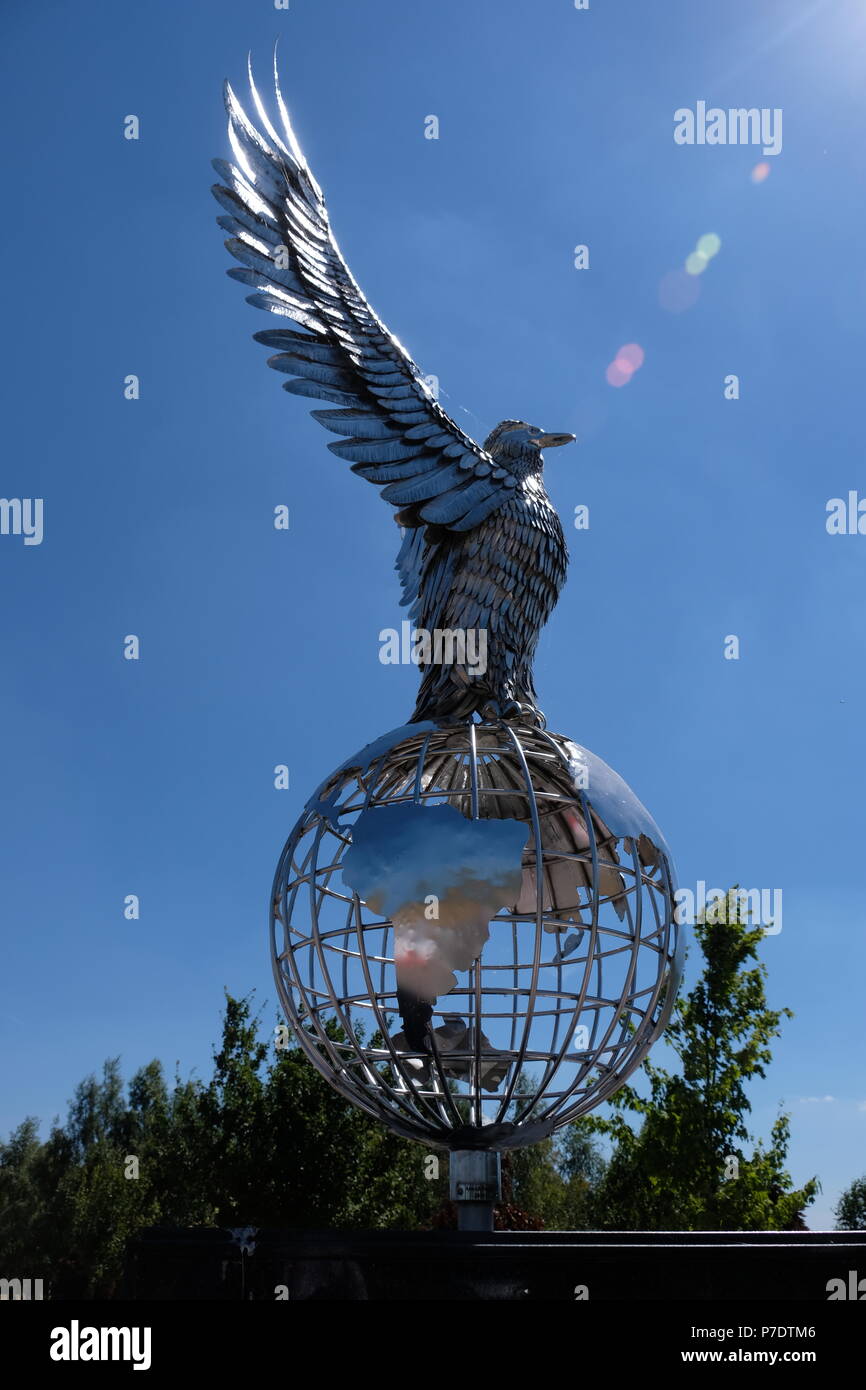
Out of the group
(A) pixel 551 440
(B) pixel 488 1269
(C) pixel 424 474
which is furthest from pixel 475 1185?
(A) pixel 551 440

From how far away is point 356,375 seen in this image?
926 centimetres

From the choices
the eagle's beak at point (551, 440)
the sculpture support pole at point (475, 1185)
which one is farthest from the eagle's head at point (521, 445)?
the sculpture support pole at point (475, 1185)

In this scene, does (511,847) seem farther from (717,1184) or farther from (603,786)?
(717,1184)

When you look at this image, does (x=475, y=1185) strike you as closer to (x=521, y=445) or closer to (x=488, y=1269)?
(x=488, y=1269)

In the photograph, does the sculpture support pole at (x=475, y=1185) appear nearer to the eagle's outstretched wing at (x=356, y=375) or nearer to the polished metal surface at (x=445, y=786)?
the polished metal surface at (x=445, y=786)

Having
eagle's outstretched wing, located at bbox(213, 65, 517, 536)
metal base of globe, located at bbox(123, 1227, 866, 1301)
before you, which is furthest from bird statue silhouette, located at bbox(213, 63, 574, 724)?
metal base of globe, located at bbox(123, 1227, 866, 1301)

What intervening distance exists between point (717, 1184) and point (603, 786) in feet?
35.1

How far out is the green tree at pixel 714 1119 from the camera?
16.0 meters

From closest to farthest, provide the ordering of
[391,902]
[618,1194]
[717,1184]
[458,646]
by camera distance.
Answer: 1. [391,902]
2. [458,646]
3. [717,1184]
4. [618,1194]

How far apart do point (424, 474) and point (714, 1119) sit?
11783 millimetres

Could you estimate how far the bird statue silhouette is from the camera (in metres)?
9.03

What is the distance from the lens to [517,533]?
9117mm
